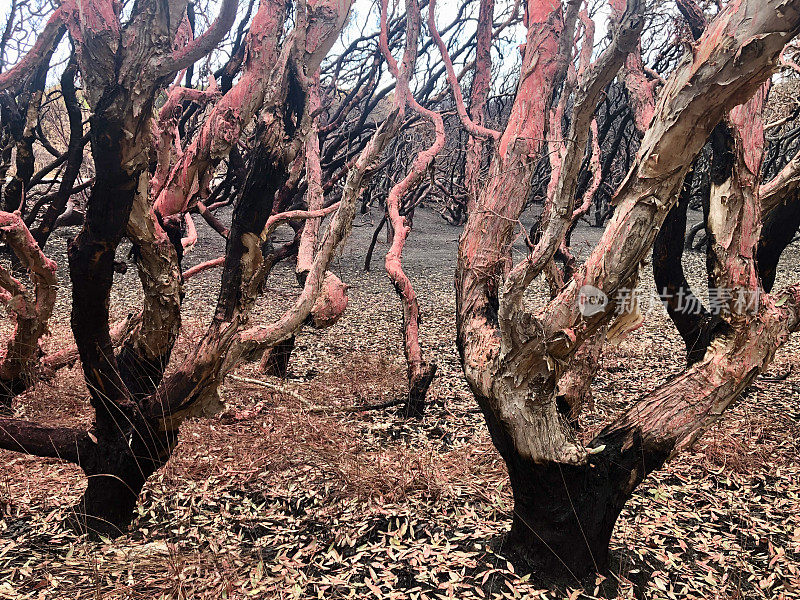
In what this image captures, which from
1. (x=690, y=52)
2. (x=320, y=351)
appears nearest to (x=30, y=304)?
(x=320, y=351)

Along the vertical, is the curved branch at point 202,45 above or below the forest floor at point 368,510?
above

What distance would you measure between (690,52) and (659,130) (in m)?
0.24

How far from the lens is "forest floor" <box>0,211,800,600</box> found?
7.75 ft

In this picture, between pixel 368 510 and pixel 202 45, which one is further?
pixel 368 510

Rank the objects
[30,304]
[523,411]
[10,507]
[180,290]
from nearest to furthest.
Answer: [523,411] < [10,507] < [180,290] < [30,304]

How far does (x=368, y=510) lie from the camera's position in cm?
294

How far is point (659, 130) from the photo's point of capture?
1.85 metres

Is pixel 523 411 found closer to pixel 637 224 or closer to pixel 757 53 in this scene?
pixel 637 224

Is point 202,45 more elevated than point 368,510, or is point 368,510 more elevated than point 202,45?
point 202,45

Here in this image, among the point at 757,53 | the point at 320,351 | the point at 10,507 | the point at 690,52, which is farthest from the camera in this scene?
the point at 320,351

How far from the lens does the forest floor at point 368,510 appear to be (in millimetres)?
2361

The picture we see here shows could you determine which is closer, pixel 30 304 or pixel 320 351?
pixel 30 304

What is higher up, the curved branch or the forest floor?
the curved branch

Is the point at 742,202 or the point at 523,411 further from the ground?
the point at 742,202
